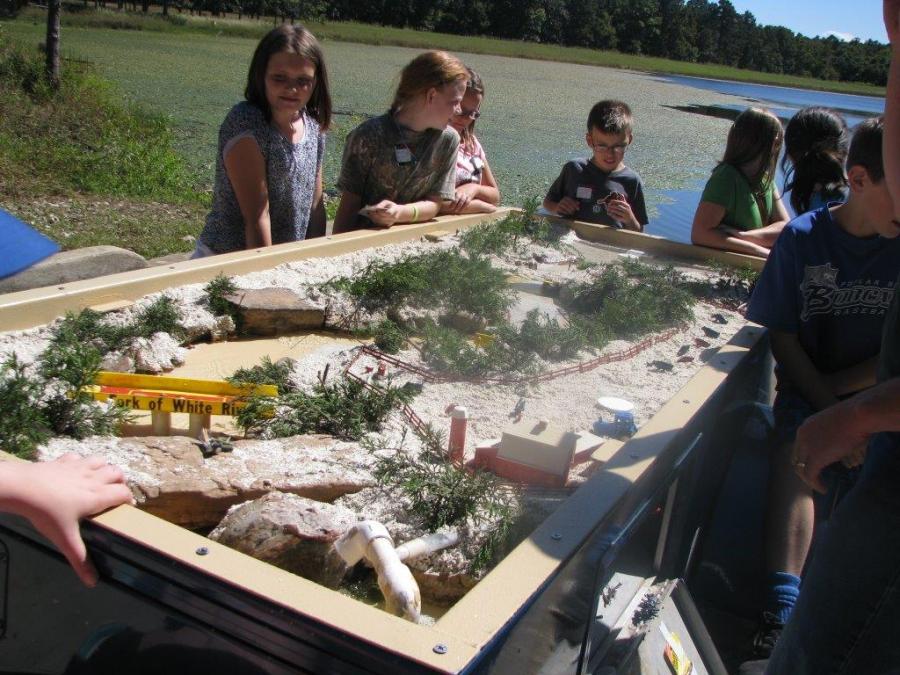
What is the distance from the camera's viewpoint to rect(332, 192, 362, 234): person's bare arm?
396 cm

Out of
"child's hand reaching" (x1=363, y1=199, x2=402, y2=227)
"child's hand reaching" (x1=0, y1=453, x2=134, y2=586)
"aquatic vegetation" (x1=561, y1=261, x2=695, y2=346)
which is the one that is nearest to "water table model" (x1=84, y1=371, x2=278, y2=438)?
"child's hand reaching" (x1=0, y1=453, x2=134, y2=586)

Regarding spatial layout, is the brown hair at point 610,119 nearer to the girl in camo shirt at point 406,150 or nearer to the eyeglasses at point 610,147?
the eyeglasses at point 610,147

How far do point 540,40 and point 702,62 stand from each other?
31.3 feet

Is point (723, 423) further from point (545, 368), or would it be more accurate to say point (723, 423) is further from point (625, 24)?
point (625, 24)

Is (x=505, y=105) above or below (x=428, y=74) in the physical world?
below

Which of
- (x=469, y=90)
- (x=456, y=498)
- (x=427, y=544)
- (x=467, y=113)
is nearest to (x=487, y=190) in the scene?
(x=467, y=113)

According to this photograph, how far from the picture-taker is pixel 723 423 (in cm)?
270

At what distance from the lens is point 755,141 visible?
157 inches

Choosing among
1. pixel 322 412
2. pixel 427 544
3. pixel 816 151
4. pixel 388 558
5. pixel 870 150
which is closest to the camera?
pixel 388 558

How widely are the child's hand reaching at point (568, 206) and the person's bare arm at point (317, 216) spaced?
148 cm

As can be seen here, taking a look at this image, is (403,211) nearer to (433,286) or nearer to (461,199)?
(461,199)

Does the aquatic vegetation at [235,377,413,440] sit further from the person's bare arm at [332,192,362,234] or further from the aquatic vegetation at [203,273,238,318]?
the person's bare arm at [332,192,362,234]

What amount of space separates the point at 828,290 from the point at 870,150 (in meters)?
0.42

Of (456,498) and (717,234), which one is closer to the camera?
(456,498)
